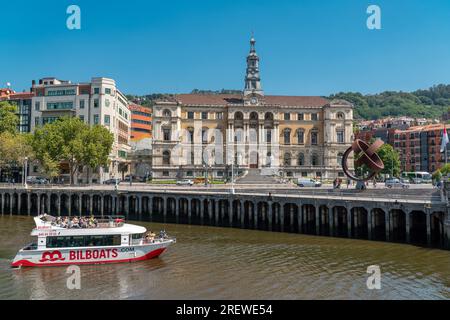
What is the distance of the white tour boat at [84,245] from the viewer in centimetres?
3781

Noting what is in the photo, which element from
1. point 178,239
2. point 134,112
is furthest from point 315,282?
point 134,112

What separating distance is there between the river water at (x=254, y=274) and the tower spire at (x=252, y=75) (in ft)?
283

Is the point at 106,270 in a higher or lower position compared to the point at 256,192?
lower

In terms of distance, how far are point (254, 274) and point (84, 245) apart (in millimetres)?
15478

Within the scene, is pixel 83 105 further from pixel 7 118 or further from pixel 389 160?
pixel 389 160

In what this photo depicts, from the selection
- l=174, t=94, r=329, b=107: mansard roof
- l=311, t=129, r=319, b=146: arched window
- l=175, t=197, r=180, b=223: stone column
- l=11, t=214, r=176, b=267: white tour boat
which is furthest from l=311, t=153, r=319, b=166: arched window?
l=11, t=214, r=176, b=267: white tour boat

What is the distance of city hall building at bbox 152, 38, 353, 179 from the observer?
118m

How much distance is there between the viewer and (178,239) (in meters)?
51.5

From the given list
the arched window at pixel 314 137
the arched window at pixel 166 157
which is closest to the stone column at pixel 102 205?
the arched window at pixel 166 157

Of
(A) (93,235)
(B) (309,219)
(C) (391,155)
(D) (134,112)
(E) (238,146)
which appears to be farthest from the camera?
(D) (134,112)

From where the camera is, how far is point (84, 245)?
3903 centimetres

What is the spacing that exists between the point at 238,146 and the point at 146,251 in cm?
8273

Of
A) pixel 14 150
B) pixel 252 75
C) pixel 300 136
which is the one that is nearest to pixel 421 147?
pixel 300 136
